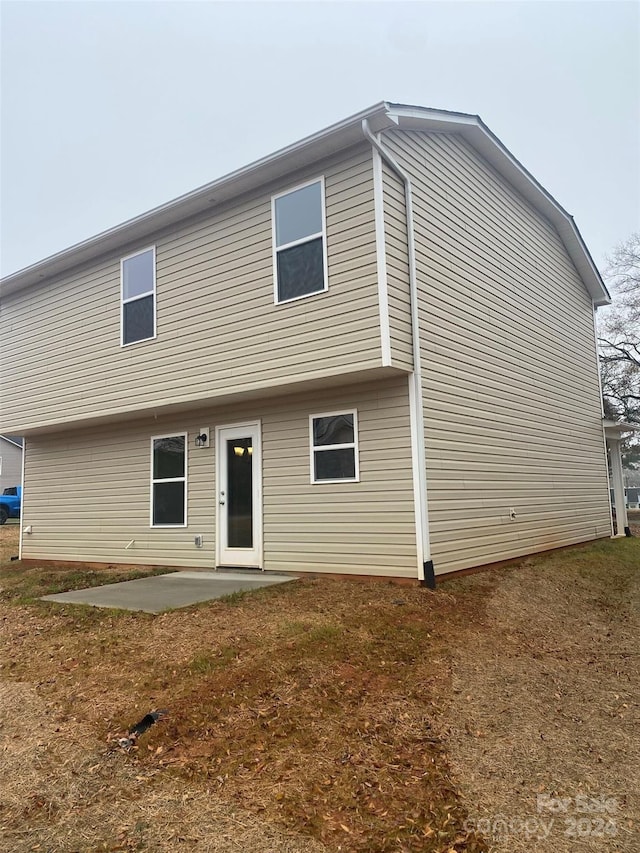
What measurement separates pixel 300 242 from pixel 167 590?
15.2 ft

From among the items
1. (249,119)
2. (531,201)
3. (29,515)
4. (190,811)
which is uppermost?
(249,119)

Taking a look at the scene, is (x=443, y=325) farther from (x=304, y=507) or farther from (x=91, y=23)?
(x=91, y=23)

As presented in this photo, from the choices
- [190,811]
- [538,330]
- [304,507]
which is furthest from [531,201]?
[190,811]

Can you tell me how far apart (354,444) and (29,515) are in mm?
8044

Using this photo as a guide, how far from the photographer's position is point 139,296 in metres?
9.56

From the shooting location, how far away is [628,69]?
27.0 meters

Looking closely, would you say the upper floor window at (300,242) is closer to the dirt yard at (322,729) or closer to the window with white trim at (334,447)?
the window with white trim at (334,447)

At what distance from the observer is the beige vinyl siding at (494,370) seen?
7676 millimetres

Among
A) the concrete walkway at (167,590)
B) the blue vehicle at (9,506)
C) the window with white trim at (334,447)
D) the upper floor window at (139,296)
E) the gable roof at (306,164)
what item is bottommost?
the concrete walkway at (167,590)

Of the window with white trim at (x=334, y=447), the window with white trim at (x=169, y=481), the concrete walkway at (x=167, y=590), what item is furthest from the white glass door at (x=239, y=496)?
the window with white trim at (x=334, y=447)

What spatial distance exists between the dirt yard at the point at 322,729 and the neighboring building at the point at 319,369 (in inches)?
74.7

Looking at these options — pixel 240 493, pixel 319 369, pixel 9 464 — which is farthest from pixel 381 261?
pixel 9 464

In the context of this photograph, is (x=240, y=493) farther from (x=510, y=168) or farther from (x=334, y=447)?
(x=510, y=168)

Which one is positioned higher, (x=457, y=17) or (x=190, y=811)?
(x=457, y=17)
